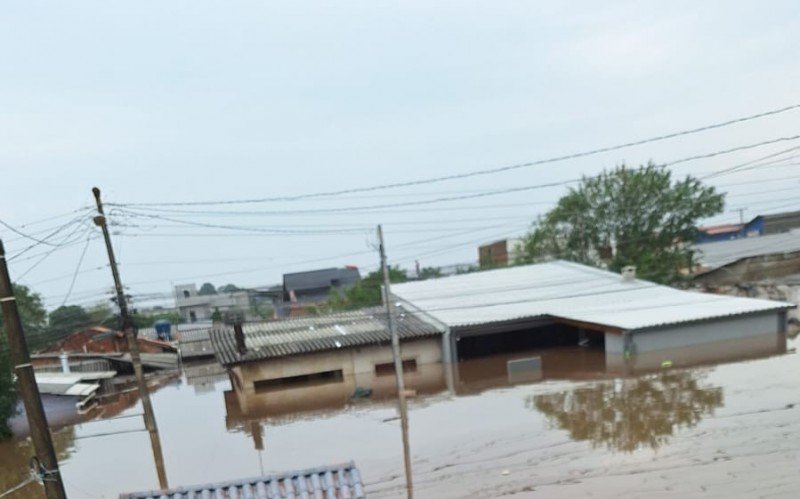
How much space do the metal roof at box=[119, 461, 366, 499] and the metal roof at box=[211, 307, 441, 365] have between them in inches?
675

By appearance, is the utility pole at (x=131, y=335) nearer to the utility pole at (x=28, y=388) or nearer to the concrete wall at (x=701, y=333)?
the utility pole at (x=28, y=388)

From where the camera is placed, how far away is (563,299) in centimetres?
2534

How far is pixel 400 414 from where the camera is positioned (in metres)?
15.5

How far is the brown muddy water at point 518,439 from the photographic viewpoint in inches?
372

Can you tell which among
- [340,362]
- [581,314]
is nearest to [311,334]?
[340,362]

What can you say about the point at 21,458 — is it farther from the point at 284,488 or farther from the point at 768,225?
the point at 768,225

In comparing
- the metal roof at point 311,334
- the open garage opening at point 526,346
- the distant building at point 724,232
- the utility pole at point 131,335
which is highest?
the utility pole at point 131,335

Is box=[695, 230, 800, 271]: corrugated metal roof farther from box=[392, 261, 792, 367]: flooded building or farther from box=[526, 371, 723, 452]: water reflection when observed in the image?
box=[526, 371, 723, 452]: water reflection

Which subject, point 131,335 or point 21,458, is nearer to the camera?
point 131,335

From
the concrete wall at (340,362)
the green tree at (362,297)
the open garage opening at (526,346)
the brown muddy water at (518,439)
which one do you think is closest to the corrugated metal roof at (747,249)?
the open garage opening at (526,346)

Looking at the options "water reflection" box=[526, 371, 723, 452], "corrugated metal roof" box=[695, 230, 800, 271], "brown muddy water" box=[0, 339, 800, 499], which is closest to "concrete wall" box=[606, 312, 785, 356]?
"brown muddy water" box=[0, 339, 800, 499]

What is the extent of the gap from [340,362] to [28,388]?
60.7ft

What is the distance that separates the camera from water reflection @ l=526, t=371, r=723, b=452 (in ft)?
38.3

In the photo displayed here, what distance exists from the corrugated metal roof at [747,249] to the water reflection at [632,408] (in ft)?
66.0
